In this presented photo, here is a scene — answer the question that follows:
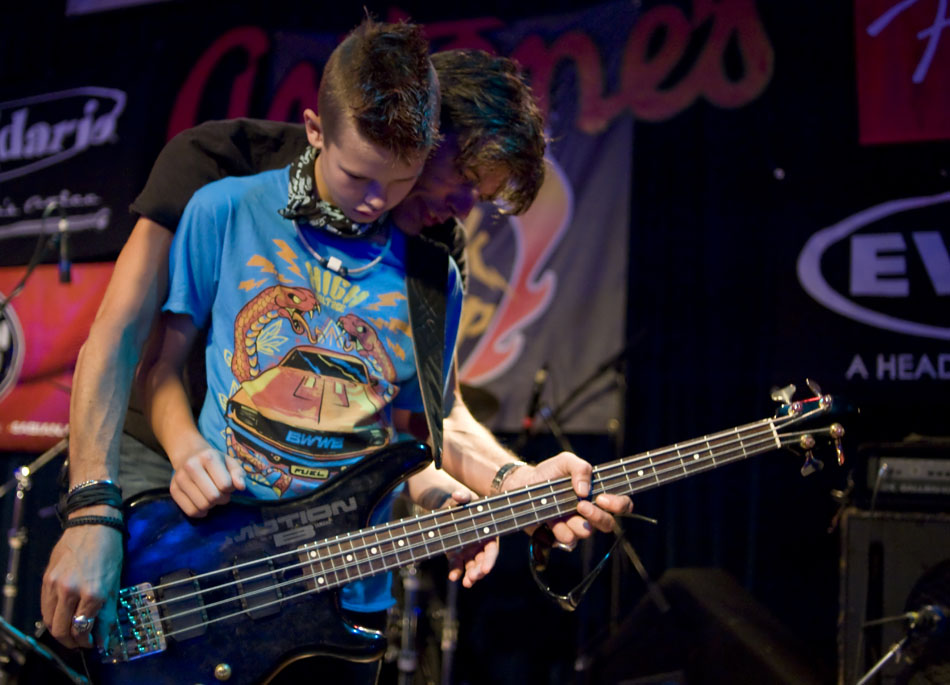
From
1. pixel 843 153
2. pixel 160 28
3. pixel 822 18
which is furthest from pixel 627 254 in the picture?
pixel 160 28

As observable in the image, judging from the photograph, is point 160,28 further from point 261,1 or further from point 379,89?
point 379,89

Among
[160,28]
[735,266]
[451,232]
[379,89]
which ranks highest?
[160,28]

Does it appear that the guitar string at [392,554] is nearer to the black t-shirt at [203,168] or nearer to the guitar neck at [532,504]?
the guitar neck at [532,504]

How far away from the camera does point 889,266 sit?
11.8 feet

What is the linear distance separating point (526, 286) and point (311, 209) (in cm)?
233

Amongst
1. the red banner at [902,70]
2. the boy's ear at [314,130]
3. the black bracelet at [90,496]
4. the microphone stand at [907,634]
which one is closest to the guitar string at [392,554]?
the black bracelet at [90,496]

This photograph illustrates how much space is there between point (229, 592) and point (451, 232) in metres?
1.01

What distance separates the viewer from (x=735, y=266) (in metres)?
3.90

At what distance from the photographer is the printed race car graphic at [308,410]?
1.72 metres

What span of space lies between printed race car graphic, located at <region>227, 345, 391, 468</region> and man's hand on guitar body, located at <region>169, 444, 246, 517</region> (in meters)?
0.14

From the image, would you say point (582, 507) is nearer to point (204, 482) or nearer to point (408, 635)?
point (204, 482)

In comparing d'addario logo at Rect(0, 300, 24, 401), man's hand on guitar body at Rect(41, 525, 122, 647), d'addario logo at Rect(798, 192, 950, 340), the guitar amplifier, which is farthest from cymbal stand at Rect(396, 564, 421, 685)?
d'addario logo at Rect(0, 300, 24, 401)

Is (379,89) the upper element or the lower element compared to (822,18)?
lower

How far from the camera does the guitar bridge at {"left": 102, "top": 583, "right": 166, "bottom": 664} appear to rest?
152cm
